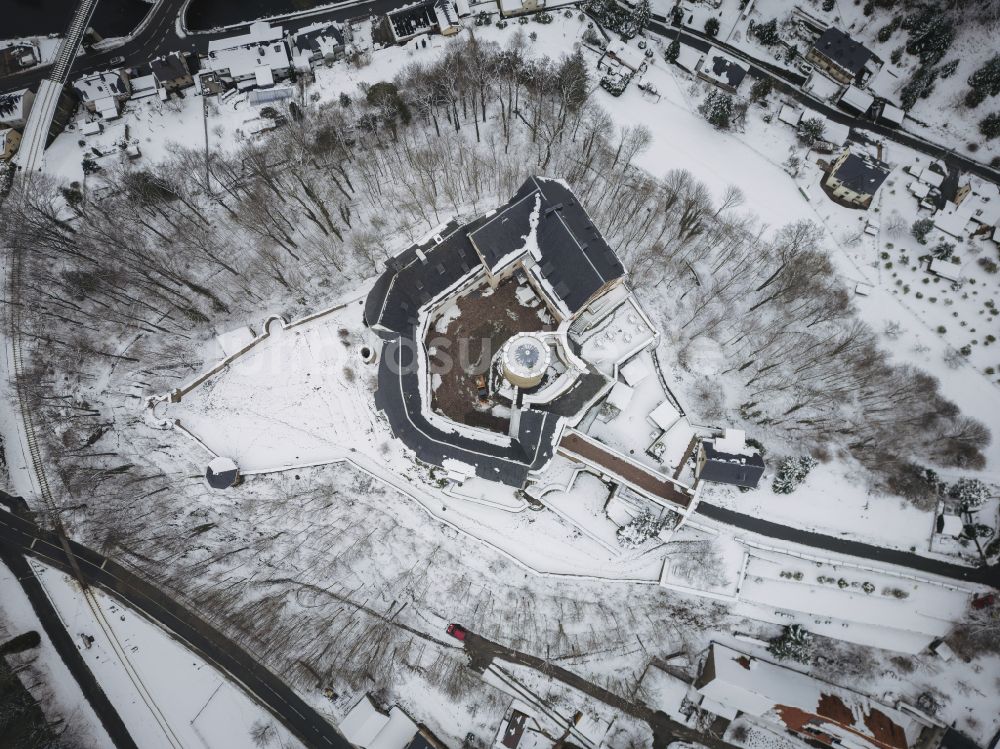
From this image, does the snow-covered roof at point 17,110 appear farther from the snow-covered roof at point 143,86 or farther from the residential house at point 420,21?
the residential house at point 420,21

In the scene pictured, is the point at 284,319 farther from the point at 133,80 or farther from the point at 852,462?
the point at 852,462

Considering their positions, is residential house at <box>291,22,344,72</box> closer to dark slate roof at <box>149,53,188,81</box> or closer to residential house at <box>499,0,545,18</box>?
dark slate roof at <box>149,53,188,81</box>

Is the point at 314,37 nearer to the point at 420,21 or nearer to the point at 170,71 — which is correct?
the point at 420,21

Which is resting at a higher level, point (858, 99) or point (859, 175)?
point (858, 99)

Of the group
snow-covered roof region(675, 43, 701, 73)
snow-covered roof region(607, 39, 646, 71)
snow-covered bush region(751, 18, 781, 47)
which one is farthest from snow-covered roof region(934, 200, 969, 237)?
snow-covered roof region(607, 39, 646, 71)

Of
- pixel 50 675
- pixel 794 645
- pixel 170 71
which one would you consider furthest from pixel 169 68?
pixel 794 645

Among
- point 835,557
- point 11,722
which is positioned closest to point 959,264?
point 835,557
